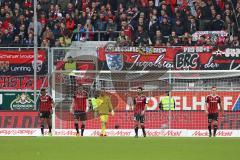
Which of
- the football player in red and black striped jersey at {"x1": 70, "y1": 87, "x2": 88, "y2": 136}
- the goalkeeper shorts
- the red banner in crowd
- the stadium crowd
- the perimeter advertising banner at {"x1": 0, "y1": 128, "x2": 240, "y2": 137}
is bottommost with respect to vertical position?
the perimeter advertising banner at {"x1": 0, "y1": 128, "x2": 240, "y2": 137}

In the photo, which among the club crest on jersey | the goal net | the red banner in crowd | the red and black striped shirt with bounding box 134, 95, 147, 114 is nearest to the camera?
the red and black striped shirt with bounding box 134, 95, 147, 114

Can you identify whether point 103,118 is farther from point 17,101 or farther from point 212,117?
point 212,117

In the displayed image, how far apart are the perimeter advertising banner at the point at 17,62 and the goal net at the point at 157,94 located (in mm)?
1041

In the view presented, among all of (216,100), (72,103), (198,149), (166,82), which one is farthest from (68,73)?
(198,149)

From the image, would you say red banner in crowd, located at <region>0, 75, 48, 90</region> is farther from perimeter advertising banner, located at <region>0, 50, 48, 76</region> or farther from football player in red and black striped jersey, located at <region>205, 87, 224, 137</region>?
football player in red and black striped jersey, located at <region>205, 87, 224, 137</region>

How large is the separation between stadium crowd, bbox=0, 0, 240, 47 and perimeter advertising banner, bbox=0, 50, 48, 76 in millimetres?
844

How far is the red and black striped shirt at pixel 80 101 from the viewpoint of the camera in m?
28.6

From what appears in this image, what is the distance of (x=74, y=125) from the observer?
29234mm

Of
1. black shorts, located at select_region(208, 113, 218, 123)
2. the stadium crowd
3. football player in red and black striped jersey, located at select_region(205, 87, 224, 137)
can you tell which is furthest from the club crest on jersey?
black shorts, located at select_region(208, 113, 218, 123)

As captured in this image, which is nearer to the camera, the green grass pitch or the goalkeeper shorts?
the green grass pitch

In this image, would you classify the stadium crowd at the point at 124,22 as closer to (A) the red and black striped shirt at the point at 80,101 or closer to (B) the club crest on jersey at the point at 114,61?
(B) the club crest on jersey at the point at 114,61

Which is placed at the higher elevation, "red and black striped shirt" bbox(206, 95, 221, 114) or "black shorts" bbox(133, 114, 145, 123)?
"red and black striped shirt" bbox(206, 95, 221, 114)

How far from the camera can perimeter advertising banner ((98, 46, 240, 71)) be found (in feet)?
93.2

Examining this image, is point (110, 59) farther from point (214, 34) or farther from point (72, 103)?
point (214, 34)
